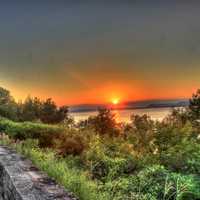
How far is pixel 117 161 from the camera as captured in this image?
9.16m

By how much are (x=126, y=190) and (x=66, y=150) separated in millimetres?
5952

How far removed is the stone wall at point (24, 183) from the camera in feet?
15.2

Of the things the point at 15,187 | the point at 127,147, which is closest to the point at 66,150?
the point at 127,147

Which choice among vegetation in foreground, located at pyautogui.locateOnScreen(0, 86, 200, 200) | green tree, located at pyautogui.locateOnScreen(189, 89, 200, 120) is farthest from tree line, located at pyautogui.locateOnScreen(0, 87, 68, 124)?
green tree, located at pyautogui.locateOnScreen(189, 89, 200, 120)

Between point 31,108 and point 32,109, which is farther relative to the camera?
point 32,109

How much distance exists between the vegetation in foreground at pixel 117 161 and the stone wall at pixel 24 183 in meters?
0.25

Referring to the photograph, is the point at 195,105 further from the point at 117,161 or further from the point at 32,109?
the point at 117,161

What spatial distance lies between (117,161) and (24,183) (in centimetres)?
426

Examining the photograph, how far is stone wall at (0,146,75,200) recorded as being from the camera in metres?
4.64

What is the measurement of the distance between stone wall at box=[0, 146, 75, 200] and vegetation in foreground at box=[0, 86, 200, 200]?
253 millimetres

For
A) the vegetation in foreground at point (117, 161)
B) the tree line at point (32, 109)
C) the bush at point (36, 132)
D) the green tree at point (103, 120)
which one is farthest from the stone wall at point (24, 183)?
the green tree at point (103, 120)

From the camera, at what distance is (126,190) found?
619 cm

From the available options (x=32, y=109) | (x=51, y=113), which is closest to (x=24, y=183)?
(x=32, y=109)

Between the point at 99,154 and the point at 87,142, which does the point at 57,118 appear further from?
the point at 99,154
